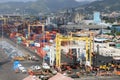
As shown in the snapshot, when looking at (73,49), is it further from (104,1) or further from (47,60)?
(104,1)

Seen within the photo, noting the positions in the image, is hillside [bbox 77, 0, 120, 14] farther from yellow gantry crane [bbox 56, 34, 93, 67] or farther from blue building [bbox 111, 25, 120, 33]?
yellow gantry crane [bbox 56, 34, 93, 67]

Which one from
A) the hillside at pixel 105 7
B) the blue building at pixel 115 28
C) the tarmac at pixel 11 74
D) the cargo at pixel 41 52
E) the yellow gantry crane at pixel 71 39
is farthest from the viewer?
the hillside at pixel 105 7

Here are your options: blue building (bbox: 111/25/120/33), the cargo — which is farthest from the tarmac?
blue building (bbox: 111/25/120/33)

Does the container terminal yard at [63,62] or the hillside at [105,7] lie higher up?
the hillside at [105,7]

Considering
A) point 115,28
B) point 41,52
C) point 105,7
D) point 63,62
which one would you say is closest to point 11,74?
point 63,62

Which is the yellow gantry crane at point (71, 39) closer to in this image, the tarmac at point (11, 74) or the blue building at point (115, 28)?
the tarmac at point (11, 74)

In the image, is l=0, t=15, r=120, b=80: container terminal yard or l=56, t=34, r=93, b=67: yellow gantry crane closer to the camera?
l=0, t=15, r=120, b=80: container terminal yard

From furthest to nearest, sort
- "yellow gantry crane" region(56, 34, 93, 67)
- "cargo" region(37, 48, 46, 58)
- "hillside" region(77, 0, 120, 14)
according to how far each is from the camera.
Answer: "hillside" region(77, 0, 120, 14)
"cargo" region(37, 48, 46, 58)
"yellow gantry crane" region(56, 34, 93, 67)

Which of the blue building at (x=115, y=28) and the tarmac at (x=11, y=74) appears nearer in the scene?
the tarmac at (x=11, y=74)

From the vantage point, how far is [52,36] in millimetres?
57219

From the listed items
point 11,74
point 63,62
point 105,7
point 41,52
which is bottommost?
point 11,74

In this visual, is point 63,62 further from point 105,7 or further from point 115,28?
point 105,7

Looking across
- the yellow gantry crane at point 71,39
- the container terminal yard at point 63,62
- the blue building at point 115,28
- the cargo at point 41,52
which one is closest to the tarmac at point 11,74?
the container terminal yard at point 63,62

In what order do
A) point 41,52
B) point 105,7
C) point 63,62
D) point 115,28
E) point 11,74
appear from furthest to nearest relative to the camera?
point 105,7
point 115,28
point 41,52
point 63,62
point 11,74
